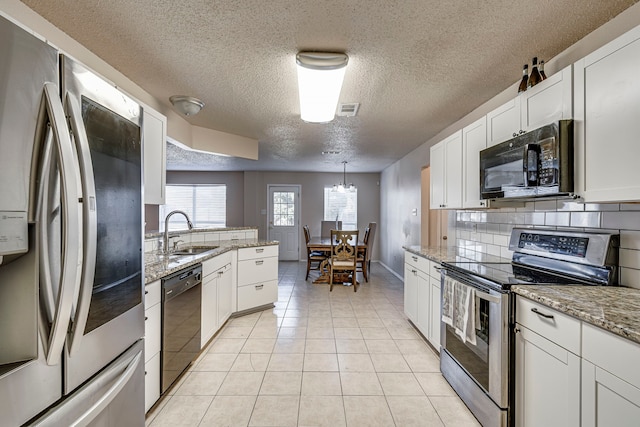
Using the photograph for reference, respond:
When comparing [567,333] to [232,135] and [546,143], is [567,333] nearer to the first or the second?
[546,143]

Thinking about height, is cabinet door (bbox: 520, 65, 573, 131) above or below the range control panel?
above

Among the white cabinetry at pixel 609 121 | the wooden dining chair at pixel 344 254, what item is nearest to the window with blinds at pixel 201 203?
the wooden dining chair at pixel 344 254

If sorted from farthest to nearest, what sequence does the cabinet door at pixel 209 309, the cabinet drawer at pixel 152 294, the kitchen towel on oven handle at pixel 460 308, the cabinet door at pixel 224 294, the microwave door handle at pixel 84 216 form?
the cabinet door at pixel 224 294 < the cabinet door at pixel 209 309 < the kitchen towel on oven handle at pixel 460 308 < the cabinet drawer at pixel 152 294 < the microwave door handle at pixel 84 216

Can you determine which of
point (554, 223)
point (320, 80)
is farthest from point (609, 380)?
point (320, 80)

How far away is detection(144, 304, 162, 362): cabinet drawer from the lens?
1783 millimetres

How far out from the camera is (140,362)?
130 centimetres

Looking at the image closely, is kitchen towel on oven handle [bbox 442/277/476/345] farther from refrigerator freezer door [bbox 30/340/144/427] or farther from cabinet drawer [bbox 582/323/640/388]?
refrigerator freezer door [bbox 30/340/144/427]

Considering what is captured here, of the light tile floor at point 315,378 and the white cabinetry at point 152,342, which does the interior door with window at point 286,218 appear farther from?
the white cabinetry at point 152,342

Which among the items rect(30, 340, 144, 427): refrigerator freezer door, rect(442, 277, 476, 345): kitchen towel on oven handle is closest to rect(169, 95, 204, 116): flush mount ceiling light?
rect(30, 340, 144, 427): refrigerator freezer door

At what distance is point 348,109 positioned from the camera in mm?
3031

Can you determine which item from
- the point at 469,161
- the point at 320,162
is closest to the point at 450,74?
the point at 469,161

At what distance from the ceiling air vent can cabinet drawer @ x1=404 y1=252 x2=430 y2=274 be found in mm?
1563

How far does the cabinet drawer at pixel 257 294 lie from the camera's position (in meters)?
3.59

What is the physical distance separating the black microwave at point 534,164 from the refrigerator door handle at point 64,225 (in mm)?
1983
